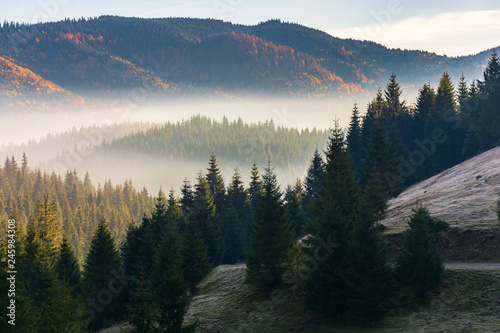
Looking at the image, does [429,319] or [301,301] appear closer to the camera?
[429,319]

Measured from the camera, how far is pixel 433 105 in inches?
3433

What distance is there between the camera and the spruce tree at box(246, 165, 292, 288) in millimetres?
36812

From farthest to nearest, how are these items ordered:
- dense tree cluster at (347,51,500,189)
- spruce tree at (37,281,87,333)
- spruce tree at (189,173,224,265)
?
1. dense tree cluster at (347,51,500,189)
2. spruce tree at (189,173,224,265)
3. spruce tree at (37,281,87,333)

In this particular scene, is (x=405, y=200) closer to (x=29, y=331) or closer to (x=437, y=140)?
(x=437, y=140)

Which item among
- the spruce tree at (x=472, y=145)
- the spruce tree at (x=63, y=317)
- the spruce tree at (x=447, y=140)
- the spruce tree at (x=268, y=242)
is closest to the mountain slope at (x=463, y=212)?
the spruce tree at (x=268, y=242)

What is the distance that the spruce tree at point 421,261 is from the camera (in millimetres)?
29375

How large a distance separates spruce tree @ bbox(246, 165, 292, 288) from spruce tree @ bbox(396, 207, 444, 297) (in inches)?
416

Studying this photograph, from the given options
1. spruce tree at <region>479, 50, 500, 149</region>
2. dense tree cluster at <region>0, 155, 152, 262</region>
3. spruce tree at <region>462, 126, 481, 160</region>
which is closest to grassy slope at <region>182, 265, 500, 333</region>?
spruce tree at <region>462, 126, 481, 160</region>

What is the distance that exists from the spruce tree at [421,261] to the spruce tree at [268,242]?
10563 millimetres

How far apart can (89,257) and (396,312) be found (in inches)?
1365

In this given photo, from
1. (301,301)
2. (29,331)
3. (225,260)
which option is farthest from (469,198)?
(29,331)

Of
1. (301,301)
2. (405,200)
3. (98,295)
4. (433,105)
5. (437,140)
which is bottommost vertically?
(98,295)

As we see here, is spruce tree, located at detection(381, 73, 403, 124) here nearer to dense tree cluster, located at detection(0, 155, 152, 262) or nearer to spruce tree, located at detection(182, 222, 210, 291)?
spruce tree, located at detection(182, 222, 210, 291)

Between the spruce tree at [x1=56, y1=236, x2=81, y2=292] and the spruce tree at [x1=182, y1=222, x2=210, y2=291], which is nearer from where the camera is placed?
the spruce tree at [x1=182, y1=222, x2=210, y2=291]
